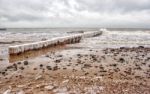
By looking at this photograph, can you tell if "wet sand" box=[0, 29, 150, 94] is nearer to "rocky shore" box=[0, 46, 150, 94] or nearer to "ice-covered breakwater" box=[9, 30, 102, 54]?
"rocky shore" box=[0, 46, 150, 94]

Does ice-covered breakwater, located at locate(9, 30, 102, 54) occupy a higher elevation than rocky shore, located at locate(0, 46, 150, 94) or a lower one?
lower

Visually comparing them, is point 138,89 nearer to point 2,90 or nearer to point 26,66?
point 2,90

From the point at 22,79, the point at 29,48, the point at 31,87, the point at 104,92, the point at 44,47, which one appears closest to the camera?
the point at 104,92

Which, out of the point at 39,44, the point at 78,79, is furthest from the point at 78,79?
the point at 39,44

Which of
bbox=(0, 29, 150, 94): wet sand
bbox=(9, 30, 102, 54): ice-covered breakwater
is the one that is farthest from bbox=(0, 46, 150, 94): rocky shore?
bbox=(9, 30, 102, 54): ice-covered breakwater

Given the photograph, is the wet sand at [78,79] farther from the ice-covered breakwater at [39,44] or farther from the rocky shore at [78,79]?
the ice-covered breakwater at [39,44]

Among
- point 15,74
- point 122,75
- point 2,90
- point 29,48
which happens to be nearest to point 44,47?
point 29,48

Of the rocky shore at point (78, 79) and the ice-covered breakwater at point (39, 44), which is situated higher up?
the rocky shore at point (78, 79)

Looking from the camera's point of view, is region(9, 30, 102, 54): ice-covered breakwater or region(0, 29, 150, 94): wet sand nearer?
region(0, 29, 150, 94): wet sand

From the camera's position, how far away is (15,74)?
1088 centimetres

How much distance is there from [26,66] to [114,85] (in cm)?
589

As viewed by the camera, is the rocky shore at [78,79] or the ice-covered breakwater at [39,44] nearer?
the rocky shore at [78,79]

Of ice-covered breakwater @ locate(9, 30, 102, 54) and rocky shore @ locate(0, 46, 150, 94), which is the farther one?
ice-covered breakwater @ locate(9, 30, 102, 54)

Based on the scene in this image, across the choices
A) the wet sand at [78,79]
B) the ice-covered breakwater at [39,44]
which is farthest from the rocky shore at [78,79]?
the ice-covered breakwater at [39,44]
